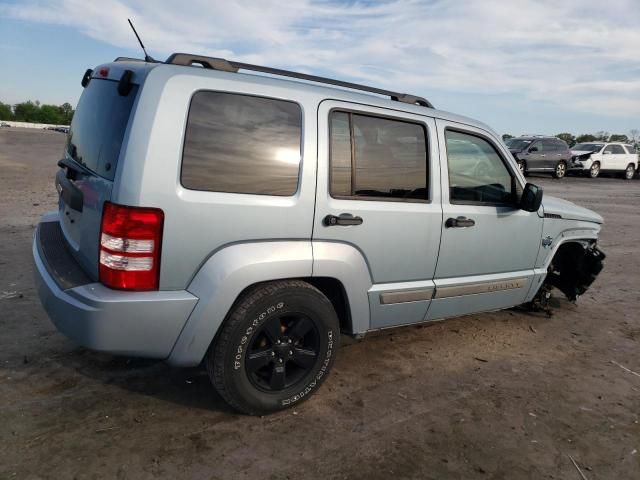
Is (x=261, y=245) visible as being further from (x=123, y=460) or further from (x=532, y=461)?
(x=532, y=461)

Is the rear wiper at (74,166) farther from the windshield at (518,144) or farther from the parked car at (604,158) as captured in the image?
the parked car at (604,158)

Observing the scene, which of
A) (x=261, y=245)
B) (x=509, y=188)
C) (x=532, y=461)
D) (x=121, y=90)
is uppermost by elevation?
(x=121, y=90)

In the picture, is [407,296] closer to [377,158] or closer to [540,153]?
[377,158]

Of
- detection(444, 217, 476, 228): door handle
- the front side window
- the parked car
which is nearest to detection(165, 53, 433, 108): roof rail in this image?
detection(444, 217, 476, 228): door handle

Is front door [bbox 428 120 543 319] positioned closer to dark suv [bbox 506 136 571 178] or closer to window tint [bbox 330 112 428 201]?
window tint [bbox 330 112 428 201]

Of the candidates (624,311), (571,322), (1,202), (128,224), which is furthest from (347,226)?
(1,202)

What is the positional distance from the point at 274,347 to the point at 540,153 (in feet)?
70.3

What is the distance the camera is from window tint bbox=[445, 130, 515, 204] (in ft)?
12.0

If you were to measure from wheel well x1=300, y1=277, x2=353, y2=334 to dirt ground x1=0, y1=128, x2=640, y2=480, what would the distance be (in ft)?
1.46

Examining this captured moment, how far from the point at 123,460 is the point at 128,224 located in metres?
1.17

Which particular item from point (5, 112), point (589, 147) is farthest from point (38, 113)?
point (589, 147)

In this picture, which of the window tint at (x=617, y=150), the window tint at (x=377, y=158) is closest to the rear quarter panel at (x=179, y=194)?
the window tint at (x=377, y=158)

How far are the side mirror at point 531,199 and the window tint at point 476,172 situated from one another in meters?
0.10

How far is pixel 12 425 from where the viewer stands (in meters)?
2.75
